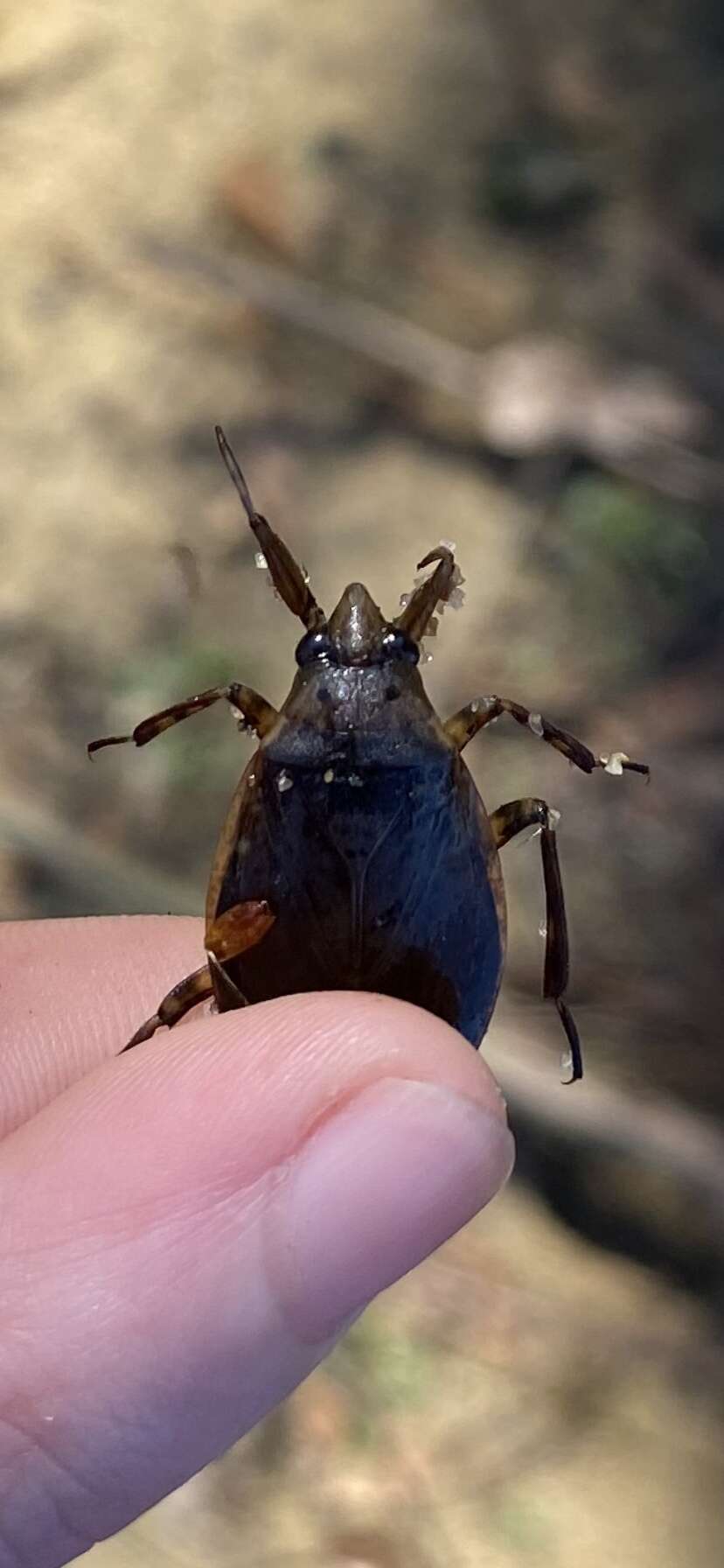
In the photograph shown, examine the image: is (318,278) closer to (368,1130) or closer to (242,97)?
(242,97)

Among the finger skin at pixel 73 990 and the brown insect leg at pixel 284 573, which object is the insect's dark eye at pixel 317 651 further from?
the finger skin at pixel 73 990

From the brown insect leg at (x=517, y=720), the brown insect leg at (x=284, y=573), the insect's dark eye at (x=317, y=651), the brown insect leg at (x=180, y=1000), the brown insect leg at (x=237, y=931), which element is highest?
the brown insect leg at (x=284, y=573)

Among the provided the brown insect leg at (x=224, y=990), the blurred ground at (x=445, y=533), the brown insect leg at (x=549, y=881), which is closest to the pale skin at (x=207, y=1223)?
the brown insect leg at (x=224, y=990)

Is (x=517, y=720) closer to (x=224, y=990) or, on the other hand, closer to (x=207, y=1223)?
(x=224, y=990)

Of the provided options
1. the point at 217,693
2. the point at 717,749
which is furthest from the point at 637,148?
the point at 217,693

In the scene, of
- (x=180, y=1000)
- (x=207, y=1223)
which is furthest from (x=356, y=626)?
(x=207, y=1223)

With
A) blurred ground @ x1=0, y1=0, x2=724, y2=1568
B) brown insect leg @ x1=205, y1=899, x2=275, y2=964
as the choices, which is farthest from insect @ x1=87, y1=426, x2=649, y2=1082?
blurred ground @ x1=0, y1=0, x2=724, y2=1568
